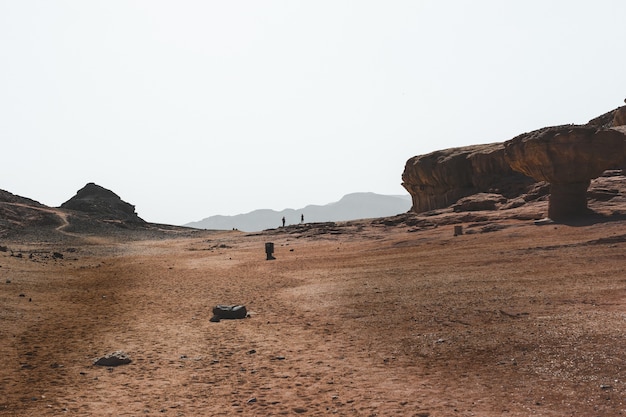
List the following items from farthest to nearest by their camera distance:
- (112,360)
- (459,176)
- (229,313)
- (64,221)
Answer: (64,221) < (459,176) < (229,313) < (112,360)

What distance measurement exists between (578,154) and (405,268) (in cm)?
1507

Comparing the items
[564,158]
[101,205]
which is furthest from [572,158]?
[101,205]

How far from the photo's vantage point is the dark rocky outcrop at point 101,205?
96.4 metres

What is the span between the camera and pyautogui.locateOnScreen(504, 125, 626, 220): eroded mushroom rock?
99.3 ft

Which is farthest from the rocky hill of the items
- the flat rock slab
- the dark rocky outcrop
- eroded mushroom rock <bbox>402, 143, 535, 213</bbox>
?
the flat rock slab

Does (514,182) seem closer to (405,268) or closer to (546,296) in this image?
(405,268)

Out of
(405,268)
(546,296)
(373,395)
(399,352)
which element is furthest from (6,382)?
(405,268)

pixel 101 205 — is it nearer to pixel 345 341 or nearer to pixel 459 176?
pixel 459 176

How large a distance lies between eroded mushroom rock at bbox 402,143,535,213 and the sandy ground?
30.5m

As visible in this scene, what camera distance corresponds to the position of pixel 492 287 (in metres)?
16.8

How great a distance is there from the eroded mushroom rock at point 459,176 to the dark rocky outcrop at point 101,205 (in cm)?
5549

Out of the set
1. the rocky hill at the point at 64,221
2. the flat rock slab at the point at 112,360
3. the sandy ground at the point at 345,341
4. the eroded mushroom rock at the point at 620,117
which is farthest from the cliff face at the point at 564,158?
the rocky hill at the point at 64,221

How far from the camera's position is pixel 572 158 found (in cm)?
3059

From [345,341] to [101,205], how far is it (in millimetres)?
101095
